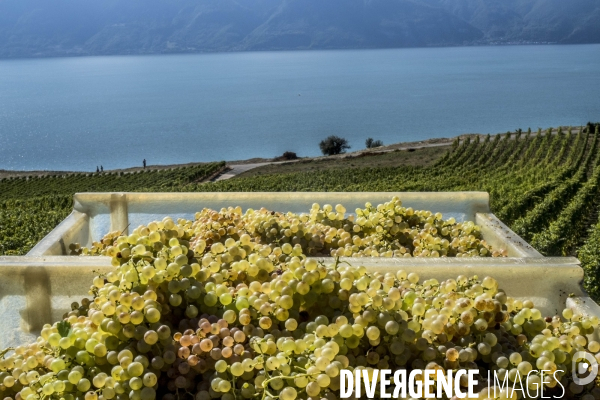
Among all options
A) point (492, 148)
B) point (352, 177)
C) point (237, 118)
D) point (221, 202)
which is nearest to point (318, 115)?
point (237, 118)

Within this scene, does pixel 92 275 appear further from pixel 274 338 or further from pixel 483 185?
pixel 483 185

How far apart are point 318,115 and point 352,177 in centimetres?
8541

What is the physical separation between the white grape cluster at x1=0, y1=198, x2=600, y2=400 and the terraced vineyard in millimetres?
12214

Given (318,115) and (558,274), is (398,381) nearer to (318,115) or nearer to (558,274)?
(558,274)

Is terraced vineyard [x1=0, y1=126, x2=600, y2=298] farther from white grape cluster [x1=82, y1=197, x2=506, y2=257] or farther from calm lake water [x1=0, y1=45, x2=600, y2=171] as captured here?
calm lake water [x1=0, y1=45, x2=600, y2=171]

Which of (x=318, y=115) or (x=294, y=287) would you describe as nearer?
(x=294, y=287)

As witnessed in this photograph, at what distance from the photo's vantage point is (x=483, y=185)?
1218 inches

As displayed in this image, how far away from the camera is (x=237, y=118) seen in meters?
128

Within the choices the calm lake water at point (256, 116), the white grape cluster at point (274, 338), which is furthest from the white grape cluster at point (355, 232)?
the calm lake water at point (256, 116)

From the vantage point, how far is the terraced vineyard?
63.8 ft

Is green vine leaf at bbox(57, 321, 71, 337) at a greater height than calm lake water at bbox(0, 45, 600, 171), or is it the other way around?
calm lake water at bbox(0, 45, 600, 171)

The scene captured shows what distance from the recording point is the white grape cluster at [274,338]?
61.7 inches

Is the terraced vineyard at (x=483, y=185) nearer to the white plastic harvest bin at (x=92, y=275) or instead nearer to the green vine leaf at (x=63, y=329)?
the white plastic harvest bin at (x=92, y=275)

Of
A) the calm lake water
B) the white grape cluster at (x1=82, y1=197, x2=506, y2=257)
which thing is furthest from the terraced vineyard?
the calm lake water
